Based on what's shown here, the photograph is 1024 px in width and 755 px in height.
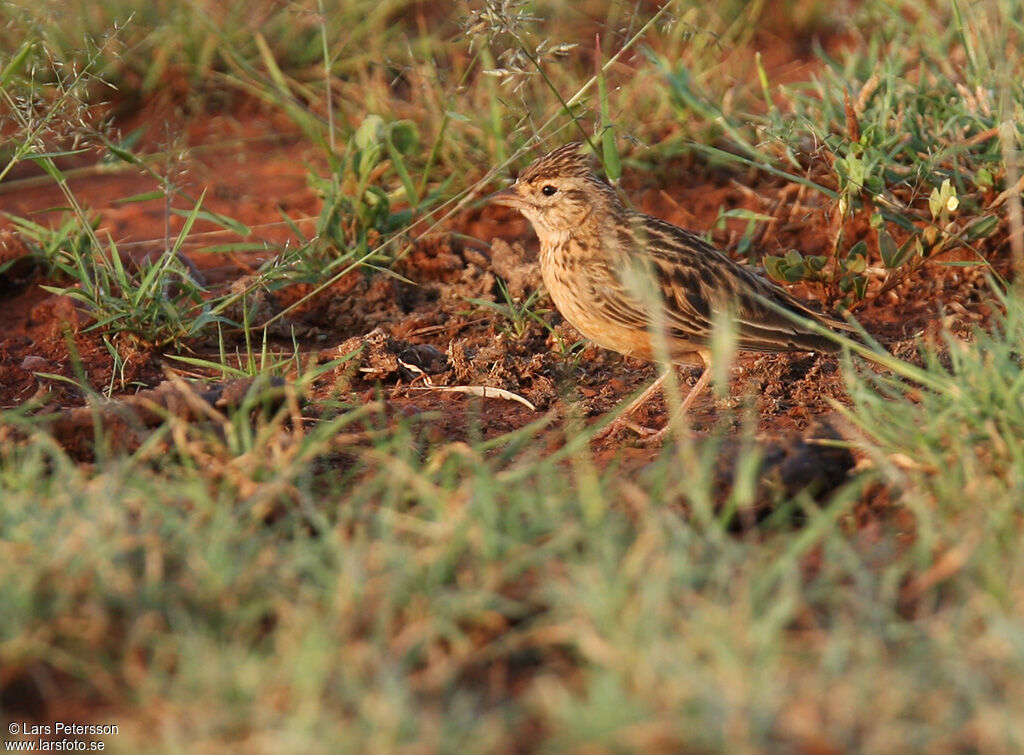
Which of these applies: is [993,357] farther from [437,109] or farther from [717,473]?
[437,109]

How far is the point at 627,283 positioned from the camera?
510cm

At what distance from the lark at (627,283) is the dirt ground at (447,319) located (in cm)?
26

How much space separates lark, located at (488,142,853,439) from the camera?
5.21 metres

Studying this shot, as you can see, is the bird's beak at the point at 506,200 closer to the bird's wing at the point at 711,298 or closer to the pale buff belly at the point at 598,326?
the pale buff belly at the point at 598,326

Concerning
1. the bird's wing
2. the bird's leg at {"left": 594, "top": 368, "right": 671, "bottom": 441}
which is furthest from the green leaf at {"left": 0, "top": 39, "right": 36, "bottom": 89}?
the bird's leg at {"left": 594, "top": 368, "right": 671, "bottom": 441}

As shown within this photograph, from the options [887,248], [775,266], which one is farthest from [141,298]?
[887,248]

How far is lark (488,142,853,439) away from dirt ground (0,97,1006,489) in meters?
0.26

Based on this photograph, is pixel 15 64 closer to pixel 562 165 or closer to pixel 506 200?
pixel 506 200

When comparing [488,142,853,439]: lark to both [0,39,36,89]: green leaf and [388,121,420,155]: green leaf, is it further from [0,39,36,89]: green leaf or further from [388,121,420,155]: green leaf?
[0,39,36,89]: green leaf

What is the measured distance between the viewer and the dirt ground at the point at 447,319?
527 cm

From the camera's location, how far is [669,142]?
6.73 m

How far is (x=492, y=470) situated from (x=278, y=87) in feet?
12.2

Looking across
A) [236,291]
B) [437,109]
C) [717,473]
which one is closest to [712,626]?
[717,473]

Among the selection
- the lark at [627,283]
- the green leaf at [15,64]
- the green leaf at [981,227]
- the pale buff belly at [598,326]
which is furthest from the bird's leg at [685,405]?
the green leaf at [15,64]
